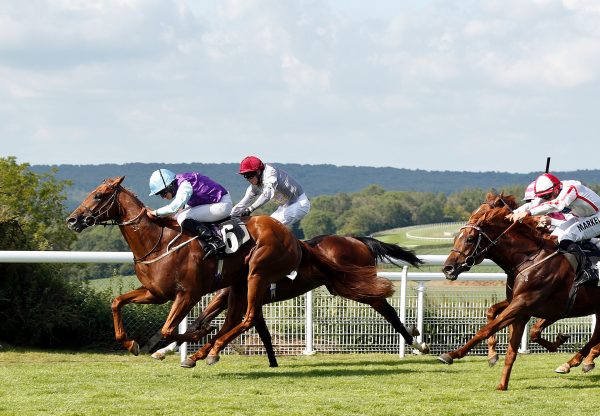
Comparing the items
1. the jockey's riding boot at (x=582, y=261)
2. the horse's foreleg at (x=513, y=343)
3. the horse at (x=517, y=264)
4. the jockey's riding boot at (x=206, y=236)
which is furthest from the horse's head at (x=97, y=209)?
the jockey's riding boot at (x=582, y=261)

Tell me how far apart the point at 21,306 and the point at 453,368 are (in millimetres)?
4438

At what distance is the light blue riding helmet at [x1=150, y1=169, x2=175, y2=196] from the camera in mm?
8555

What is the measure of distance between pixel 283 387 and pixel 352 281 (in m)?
1.62

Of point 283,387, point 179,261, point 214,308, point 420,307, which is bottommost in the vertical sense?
point 283,387

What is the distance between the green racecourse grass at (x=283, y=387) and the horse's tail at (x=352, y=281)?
26.8 inches

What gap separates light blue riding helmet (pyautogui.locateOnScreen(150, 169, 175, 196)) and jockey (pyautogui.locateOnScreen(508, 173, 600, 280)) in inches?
109

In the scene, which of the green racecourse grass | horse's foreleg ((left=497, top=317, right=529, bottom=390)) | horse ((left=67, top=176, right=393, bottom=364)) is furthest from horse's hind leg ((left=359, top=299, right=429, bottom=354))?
horse's foreleg ((left=497, top=317, right=529, bottom=390))

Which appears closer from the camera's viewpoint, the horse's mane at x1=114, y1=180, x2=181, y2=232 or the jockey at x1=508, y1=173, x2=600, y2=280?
the jockey at x1=508, y1=173, x2=600, y2=280

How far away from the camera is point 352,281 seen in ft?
30.3

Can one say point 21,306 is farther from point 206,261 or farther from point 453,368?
point 453,368

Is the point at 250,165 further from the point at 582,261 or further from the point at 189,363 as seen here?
the point at 582,261

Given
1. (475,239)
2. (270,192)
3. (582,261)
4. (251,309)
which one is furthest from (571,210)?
(251,309)

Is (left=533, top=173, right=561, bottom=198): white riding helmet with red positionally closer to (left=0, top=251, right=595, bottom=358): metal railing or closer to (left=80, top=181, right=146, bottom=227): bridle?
(left=0, top=251, right=595, bottom=358): metal railing

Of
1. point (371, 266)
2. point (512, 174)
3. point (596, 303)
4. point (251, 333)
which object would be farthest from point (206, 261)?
point (512, 174)
